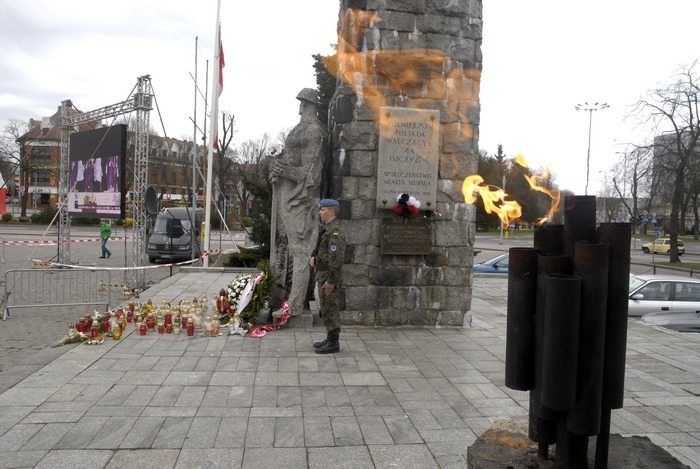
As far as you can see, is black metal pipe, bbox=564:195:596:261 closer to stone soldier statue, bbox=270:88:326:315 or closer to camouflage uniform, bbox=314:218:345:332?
camouflage uniform, bbox=314:218:345:332

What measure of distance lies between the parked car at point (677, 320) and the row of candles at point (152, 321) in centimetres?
791

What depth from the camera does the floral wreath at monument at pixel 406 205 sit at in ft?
25.9

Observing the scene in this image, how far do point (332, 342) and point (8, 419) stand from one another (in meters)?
3.54

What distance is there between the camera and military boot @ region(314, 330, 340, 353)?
6656 mm

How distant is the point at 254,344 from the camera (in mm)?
7039

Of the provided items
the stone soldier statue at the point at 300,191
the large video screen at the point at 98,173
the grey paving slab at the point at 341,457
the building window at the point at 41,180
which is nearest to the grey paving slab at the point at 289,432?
the grey paving slab at the point at 341,457

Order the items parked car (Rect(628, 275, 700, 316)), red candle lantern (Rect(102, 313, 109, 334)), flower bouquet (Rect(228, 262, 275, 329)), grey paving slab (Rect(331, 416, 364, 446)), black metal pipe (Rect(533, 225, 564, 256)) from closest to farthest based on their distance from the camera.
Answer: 1. black metal pipe (Rect(533, 225, 564, 256))
2. grey paving slab (Rect(331, 416, 364, 446))
3. red candle lantern (Rect(102, 313, 109, 334))
4. flower bouquet (Rect(228, 262, 275, 329))
5. parked car (Rect(628, 275, 700, 316))

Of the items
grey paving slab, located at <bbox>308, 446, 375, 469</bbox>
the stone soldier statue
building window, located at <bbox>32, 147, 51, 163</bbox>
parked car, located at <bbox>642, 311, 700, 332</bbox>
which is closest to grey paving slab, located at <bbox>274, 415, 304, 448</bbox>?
grey paving slab, located at <bbox>308, 446, 375, 469</bbox>

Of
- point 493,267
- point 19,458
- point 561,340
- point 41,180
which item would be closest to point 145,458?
point 19,458

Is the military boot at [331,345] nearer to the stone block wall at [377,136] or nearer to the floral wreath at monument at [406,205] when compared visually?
the stone block wall at [377,136]

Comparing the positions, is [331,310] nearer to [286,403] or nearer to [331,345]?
[331,345]

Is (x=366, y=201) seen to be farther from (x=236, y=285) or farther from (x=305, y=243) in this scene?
Result: (x=236, y=285)

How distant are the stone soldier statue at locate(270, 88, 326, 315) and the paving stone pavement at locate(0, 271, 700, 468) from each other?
0.98m

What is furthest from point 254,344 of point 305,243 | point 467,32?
point 467,32
